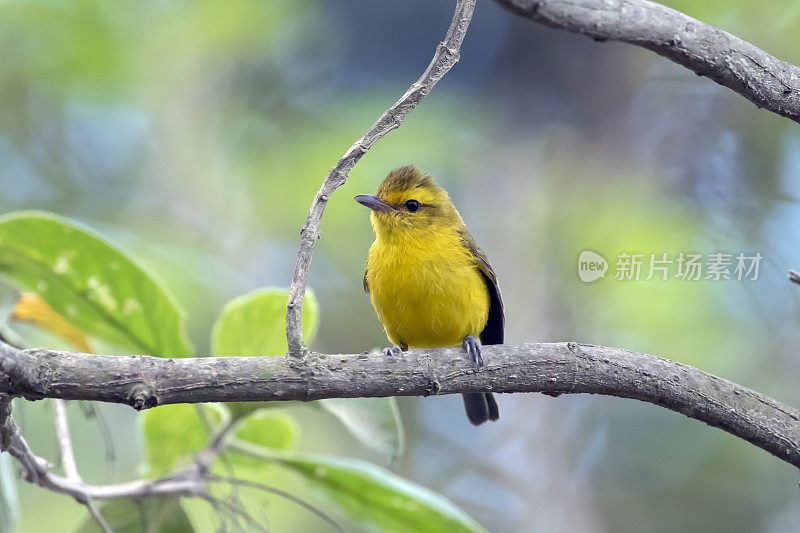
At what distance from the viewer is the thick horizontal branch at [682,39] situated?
5.40 feet

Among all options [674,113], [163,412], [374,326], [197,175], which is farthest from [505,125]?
[163,412]

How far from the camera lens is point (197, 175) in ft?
19.9

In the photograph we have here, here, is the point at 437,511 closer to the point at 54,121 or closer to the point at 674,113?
the point at 674,113

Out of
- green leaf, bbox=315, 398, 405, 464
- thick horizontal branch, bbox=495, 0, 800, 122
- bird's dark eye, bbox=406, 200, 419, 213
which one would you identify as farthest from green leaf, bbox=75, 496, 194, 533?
thick horizontal branch, bbox=495, 0, 800, 122

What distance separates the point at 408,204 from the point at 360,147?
1.64m

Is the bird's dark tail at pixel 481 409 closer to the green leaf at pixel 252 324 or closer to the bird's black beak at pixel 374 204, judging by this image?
the bird's black beak at pixel 374 204

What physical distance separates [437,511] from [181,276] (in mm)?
2946

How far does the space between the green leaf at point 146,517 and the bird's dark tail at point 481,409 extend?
1.40 m

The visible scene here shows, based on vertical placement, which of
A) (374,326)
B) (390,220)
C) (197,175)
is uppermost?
(197,175)

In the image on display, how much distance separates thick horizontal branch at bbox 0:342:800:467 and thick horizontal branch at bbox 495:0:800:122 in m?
0.76

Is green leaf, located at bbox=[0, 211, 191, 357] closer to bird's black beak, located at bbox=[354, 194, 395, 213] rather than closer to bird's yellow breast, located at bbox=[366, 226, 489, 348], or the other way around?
bird's yellow breast, located at bbox=[366, 226, 489, 348]

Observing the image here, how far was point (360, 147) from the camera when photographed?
77.1 inches

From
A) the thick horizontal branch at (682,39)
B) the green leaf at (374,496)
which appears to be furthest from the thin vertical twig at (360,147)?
the green leaf at (374,496)

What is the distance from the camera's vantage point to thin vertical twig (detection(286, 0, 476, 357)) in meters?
1.90
